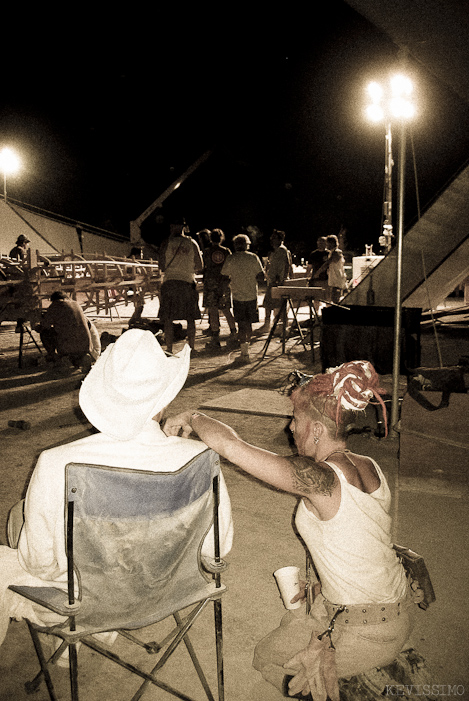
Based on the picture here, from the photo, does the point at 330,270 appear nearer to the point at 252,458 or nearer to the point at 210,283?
the point at 210,283

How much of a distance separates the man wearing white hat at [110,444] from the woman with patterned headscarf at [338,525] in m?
0.19

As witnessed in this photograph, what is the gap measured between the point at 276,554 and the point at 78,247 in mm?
22925

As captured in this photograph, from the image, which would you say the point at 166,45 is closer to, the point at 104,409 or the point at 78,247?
the point at 78,247

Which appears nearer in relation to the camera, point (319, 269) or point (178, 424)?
point (178, 424)

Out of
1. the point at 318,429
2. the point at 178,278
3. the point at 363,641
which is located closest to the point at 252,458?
the point at 318,429

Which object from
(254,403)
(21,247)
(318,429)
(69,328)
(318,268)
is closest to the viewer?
(318,429)

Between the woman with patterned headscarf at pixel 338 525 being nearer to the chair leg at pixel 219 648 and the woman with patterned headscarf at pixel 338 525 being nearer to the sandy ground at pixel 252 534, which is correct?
the chair leg at pixel 219 648

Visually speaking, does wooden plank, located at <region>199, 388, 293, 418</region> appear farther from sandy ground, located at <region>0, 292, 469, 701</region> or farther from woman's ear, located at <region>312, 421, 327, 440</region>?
woman's ear, located at <region>312, 421, 327, 440</region>

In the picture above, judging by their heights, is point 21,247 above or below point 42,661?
above

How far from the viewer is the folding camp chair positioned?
1.94m

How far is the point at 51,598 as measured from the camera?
205 centimetres

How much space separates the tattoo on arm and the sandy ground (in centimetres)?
98

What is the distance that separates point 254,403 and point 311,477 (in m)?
4.77

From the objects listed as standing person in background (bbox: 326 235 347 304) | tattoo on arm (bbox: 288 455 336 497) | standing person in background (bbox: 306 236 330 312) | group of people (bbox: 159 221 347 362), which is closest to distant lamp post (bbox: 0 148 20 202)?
group of people (bbox: 159 221 347 362)
